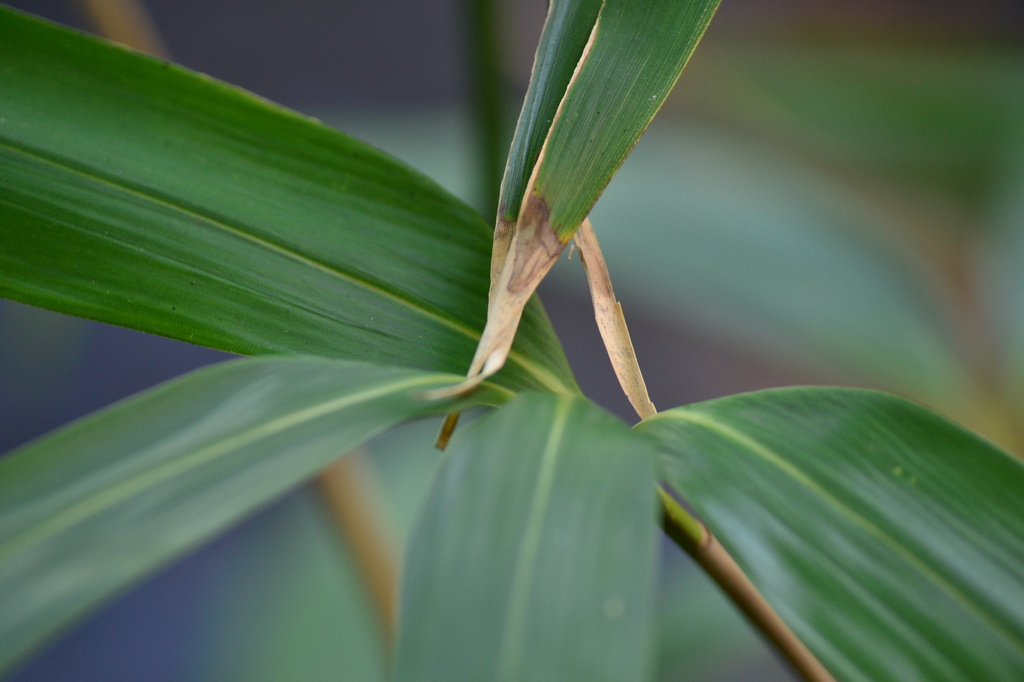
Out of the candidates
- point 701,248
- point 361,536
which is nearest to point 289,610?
point 361,536

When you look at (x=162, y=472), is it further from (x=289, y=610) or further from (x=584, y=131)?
(x=289, y=610)

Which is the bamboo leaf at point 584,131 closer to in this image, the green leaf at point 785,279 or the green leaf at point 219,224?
the green leaf at point 219,224

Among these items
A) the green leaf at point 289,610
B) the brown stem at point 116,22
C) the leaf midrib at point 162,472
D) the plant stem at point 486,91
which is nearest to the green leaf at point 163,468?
the leaf midrib at point 162,472

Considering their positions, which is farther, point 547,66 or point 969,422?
point 969,422

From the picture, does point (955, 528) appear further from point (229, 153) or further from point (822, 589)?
point (229, 153)

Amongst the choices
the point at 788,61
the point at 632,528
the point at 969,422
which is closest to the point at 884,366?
the point at 969,422

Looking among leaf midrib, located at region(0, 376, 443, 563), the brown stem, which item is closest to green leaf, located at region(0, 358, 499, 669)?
leaf midrib, located at region(0, 376, 443, 563)
